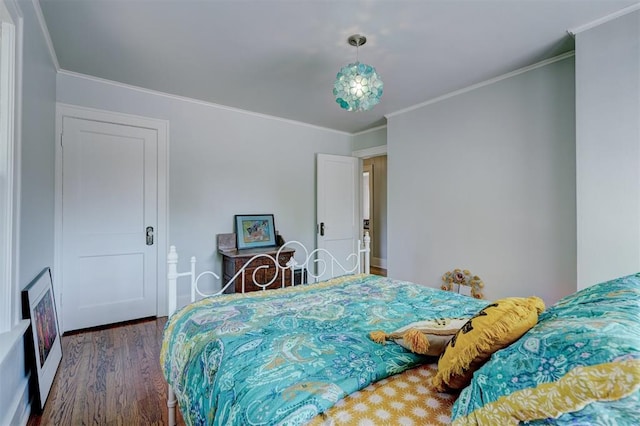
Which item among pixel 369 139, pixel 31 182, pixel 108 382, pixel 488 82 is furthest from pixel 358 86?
pixel 369 139

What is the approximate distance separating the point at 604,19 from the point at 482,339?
98.7 inches

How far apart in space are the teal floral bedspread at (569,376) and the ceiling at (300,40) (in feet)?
6.40

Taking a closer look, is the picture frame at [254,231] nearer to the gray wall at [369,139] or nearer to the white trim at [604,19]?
the gray wall at [369,139]

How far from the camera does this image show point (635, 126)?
1952mm

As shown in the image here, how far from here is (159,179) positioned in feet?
11.1

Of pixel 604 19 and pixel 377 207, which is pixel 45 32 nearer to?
pixel 604 19

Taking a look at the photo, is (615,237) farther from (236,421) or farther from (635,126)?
(236,421)

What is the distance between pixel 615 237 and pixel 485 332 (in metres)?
1.86

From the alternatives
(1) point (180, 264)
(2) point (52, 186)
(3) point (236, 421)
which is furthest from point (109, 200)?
(3) point (236, 421)

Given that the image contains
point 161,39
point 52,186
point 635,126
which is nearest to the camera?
point 635,126

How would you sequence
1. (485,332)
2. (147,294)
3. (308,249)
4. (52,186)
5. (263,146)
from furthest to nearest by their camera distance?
(308,249)
(263,146)
(147,294)
(52,186)
(485,332)

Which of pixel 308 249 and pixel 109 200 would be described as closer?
pixel 109 200

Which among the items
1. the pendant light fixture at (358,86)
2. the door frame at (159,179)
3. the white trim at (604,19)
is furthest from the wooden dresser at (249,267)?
the white trim at (604,19)

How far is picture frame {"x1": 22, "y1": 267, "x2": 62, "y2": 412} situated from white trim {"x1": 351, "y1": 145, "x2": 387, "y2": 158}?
157 inches
